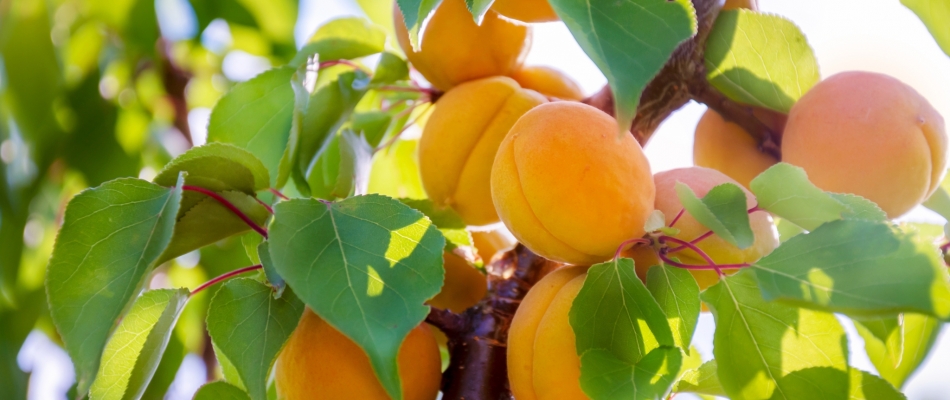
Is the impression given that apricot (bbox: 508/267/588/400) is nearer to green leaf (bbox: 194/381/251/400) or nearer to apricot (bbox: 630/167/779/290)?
apricot (bbox: 630/167/779/290)

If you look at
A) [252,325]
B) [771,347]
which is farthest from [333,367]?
[771,347]

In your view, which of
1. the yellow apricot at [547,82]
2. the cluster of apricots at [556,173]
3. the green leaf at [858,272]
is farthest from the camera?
the yellow apricot at [547,82]

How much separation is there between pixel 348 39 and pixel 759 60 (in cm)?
39

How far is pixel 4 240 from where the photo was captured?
115cm

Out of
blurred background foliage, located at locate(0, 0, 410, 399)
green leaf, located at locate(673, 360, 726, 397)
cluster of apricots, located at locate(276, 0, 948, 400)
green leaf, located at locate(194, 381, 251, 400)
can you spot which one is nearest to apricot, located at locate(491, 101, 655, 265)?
cluster of apricots, located at locate(276, 0, 948, 400)

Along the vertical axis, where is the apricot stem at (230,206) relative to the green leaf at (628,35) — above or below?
below

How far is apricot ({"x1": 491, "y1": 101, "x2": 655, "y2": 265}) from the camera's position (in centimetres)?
45

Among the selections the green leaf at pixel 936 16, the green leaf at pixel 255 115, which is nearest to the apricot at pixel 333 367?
the green leaf at pixel 255 115

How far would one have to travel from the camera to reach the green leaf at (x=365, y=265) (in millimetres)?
396

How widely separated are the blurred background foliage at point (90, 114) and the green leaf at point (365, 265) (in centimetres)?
66

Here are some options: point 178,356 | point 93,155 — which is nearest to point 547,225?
point 178,356

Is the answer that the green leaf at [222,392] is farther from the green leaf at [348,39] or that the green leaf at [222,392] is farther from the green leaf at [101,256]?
the green leaf at [348,39]

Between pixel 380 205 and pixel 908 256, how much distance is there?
0.29 m

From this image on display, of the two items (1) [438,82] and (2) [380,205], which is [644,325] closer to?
(2) [380,205]
